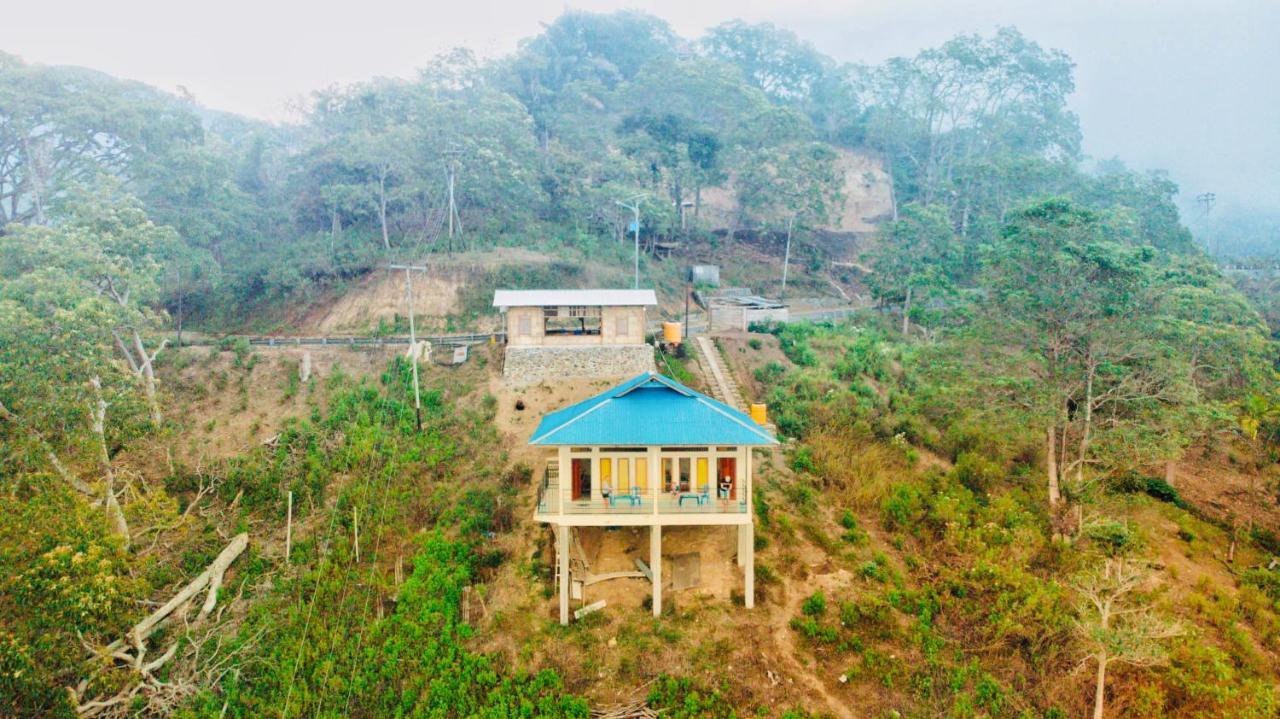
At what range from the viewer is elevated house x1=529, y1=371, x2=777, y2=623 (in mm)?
15797

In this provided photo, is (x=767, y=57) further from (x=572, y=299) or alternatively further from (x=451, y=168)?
(x=572, y=299)

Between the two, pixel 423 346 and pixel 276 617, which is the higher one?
pixel 423 346

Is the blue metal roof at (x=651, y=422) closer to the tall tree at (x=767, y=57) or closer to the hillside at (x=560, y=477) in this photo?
the hillside at (x=560, y=477)

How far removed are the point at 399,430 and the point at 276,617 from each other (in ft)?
24.3

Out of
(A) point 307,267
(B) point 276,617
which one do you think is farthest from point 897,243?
(B) point 276,617

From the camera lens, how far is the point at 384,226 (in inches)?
1380

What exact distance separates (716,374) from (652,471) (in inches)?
422

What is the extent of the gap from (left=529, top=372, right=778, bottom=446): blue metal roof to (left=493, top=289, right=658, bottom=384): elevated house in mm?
7038

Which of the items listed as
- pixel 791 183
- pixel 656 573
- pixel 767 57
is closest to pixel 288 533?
pixel 656 573

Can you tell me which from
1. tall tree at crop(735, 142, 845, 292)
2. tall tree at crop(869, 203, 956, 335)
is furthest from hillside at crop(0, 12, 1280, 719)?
tall tree at crop(735, 142, 845, 292)

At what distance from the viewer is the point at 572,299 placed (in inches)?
981

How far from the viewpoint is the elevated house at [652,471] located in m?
15.8

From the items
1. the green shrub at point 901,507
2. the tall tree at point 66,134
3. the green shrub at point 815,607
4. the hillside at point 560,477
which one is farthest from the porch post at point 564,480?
the tall tree at point 66,134

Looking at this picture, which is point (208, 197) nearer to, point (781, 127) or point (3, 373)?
point (3, 373)
